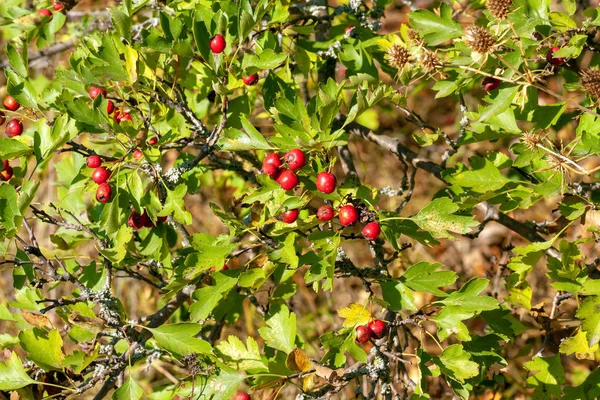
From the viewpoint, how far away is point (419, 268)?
6.56ft

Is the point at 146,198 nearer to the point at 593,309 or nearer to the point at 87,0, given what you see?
the point at 593,309

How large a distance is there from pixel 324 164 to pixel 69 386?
1163 millimetres

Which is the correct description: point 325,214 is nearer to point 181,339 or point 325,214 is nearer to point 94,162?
point 181,339

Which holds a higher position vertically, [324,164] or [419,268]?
[324,164]

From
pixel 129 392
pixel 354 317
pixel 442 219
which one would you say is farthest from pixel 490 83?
pixel 129 392

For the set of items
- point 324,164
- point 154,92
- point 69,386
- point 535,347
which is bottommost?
point 535,347

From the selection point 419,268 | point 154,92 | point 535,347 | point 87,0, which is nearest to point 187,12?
point 154,92

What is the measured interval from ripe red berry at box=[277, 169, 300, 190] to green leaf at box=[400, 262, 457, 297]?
470 millimetres

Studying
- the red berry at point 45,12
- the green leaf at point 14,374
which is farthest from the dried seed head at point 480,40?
the red berry at point 45,12

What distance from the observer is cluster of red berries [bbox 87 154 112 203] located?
199 centimetres

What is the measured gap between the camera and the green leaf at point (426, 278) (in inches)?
77.2

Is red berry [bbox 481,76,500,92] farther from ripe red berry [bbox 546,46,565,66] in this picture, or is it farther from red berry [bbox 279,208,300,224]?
red berry [bbox 279,208,300,224]

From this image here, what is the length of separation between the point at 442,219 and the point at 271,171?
0.53m

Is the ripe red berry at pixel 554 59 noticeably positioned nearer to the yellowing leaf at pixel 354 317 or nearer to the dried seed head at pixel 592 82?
the dried seed head at pixel 592 82
